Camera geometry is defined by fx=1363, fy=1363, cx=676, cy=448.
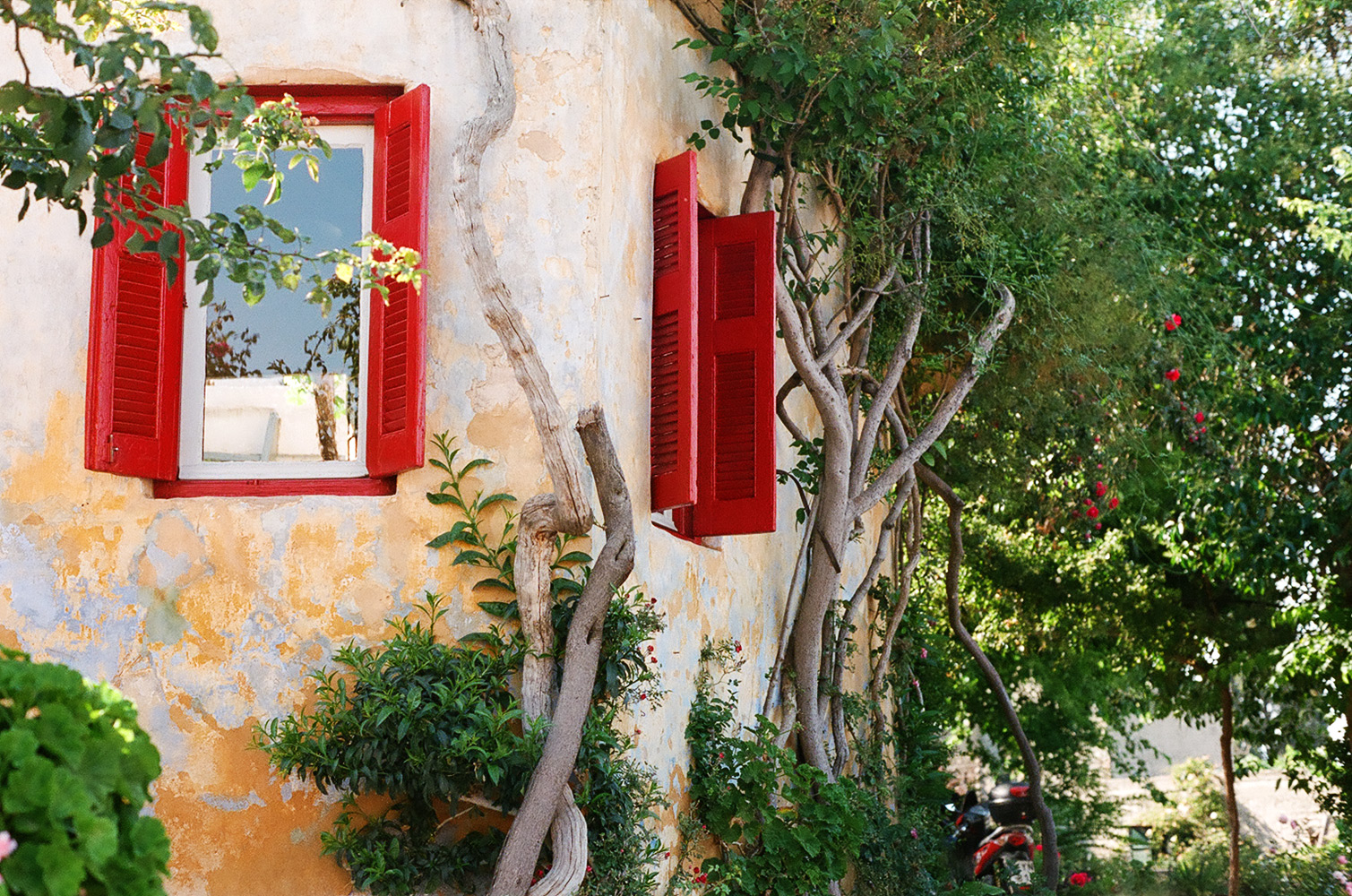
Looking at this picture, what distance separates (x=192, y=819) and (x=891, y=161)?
4837 mm

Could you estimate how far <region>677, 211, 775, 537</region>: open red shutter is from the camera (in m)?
6.11

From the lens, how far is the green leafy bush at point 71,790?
230 cm

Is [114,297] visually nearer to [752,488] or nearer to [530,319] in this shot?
[530,319]

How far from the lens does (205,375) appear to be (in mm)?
5230

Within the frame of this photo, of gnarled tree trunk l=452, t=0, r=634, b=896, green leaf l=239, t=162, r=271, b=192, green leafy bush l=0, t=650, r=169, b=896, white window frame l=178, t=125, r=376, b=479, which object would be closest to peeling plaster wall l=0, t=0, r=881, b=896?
white window frame l=178, t=125, r=376, b=479

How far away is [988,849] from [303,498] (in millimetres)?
7829

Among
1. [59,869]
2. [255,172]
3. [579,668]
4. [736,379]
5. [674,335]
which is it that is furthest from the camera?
[736,379]

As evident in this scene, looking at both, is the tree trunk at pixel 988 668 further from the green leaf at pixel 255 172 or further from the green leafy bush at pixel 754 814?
the green leaf at pixel 255 172

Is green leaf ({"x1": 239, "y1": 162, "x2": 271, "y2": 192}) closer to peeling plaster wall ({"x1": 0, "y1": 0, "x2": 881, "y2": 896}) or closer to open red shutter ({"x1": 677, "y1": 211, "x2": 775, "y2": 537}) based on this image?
peeling plaster wall ({"x1": 0, "y1": 0, "x2": 881, "y2": 896})

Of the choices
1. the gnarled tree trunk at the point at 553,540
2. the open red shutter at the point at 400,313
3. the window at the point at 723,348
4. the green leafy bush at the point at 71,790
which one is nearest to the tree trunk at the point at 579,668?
the gnarled tree trunk at the point at 553,540

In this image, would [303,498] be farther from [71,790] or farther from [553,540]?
[71,790]

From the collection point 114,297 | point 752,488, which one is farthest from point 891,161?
point 114,297

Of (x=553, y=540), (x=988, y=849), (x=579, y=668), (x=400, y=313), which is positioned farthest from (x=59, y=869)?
(x=988, y=849)

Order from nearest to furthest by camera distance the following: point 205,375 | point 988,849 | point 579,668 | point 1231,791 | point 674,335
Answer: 1. point 579,668
2. point 205,375
3. point 674,335
4. point 988,849
5. point 1231,791
